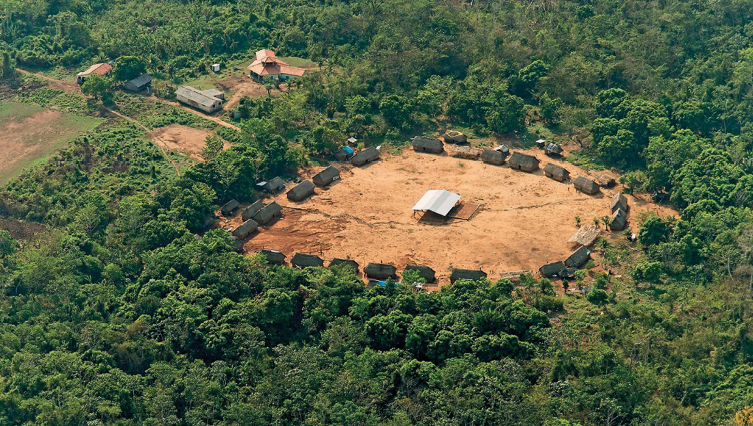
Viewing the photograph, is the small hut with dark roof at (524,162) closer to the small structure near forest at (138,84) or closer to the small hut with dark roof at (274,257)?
the small hut with dark roof at (274,257)

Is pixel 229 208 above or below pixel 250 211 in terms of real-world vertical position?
below

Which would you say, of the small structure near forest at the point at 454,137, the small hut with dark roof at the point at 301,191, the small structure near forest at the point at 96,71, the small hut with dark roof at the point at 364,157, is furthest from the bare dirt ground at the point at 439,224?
the small structure near forest at the point at 96,71

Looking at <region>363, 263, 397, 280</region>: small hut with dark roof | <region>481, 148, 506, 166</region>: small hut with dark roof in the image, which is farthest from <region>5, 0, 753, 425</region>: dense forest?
<region>481, 148, 506, 166</region>: small hut with dark roof

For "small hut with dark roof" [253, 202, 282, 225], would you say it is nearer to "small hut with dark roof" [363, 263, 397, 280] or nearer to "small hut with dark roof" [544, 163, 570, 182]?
"small hut with dark roof" [363, 263, 397, 280]

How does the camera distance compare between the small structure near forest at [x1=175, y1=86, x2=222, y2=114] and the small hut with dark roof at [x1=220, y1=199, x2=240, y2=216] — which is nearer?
the small hut with dark roof at [x1=220, y1=199, x2=240, y2=216]

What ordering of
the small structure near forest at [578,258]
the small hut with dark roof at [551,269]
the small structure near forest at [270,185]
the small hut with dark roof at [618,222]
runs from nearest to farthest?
the small hut with dark roof at [551,269] → the small structure near forest at [578,258] → the small hut with dark roof at [618,222] → the small structure near forest at [270,185]

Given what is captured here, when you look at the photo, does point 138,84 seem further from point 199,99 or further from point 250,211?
point 250,211

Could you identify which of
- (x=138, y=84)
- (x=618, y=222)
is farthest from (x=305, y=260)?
(x=138, y=84)
